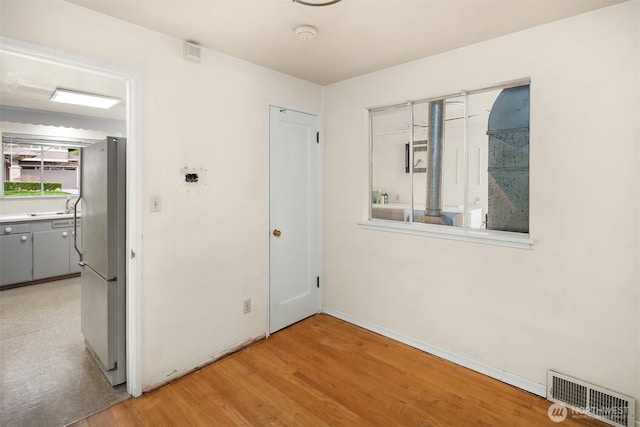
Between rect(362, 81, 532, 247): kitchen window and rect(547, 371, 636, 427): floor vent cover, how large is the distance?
907mm

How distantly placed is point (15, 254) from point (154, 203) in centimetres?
361

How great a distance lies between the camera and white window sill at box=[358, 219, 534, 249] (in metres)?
2.28

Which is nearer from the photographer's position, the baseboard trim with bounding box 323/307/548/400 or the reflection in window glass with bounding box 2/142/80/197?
the baseboard trim with bounding box 323/307/548/400

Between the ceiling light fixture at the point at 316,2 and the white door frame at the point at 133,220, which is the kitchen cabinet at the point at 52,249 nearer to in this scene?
the white door frame at the point at 133,220

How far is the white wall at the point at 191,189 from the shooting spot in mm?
1995

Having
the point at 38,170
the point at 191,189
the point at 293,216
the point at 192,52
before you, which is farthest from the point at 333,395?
the point at 38,170

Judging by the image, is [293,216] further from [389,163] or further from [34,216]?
[34,216]

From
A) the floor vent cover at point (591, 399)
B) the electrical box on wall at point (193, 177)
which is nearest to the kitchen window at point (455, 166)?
the floor vent cover at point (591, 399)

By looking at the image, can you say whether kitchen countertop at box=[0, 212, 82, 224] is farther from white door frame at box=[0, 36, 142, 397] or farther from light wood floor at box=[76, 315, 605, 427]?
light wood floor at box=[76, 315, 605, 427]

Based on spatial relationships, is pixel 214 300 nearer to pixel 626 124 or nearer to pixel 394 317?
pixel 394 317

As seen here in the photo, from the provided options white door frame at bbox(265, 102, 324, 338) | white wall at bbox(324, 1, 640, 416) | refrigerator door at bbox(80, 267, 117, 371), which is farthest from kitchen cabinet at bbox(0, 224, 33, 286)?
white wall at bbox(324, 1, 640, 416)

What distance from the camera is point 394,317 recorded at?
300cm

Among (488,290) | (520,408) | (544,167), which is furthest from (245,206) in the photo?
(520,408)

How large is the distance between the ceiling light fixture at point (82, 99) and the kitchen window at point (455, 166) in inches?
127
